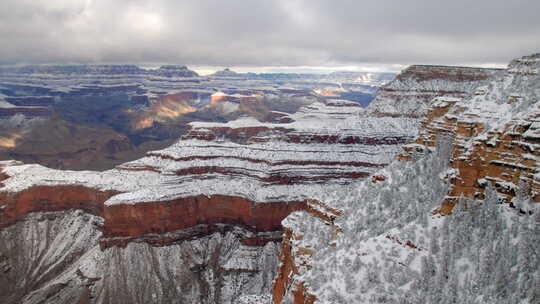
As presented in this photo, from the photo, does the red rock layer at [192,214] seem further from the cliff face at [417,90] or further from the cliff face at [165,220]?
the cliff face at [417,90]

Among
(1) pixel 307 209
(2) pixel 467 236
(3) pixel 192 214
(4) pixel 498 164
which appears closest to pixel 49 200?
(3) pixel 192 214

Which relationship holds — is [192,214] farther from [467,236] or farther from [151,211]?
[467,236]

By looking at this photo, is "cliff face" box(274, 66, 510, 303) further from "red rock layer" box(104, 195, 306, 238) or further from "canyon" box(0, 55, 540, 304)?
"red rock layer" box(104, 195, 306, 238)

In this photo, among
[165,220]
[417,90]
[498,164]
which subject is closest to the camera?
[498,164]

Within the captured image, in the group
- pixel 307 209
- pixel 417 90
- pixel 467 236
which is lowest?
pixel 307 209

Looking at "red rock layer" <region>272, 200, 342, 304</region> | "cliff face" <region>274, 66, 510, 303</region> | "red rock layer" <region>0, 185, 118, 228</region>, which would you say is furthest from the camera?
"cliff face" <region>274, 66, 510, 303</region>

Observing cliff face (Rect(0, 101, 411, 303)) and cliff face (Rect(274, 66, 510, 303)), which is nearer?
cliff face (Rect(0, 101, 411, 303))

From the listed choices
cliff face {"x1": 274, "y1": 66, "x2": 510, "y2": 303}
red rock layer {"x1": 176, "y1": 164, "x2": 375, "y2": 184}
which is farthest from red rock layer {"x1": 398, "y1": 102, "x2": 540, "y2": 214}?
cliff face {"x1": 274, "y1": 66, "x2": 510, "y2": 303}

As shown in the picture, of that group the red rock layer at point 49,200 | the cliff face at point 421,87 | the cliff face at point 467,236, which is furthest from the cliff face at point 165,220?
the cliff face at point 467,236

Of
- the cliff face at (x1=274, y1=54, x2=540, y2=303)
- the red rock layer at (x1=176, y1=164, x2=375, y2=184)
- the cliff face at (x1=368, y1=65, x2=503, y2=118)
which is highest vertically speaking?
the cliff face at (x1=368, y1=65, x2=503, y2=118)

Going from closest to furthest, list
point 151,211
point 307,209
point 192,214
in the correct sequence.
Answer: point 307,209
point 151,211
point 192,214

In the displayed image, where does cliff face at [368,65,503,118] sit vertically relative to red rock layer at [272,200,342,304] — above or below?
above

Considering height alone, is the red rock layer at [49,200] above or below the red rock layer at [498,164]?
below
